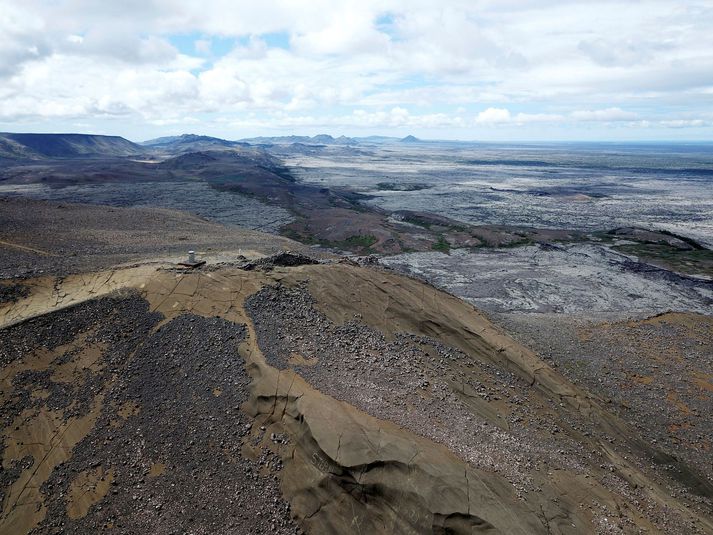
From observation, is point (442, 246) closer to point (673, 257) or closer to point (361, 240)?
point (361, 240)

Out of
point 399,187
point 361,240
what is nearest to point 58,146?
point 399,187

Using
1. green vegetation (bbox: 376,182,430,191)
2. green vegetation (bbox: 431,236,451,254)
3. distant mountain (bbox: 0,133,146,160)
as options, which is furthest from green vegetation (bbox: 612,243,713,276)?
distant mountain (bbox: 0,133,146,160)

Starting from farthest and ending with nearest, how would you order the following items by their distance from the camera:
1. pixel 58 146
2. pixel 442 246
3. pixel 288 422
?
pixel 58 146 < pixel 442 246 < pixel 288 422

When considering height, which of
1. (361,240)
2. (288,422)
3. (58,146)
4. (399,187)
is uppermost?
(58,146)

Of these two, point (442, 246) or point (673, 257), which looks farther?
point (442, 246)

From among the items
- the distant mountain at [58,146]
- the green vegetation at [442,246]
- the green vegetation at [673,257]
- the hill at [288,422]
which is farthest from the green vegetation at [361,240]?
the distant mountain at [58,146]

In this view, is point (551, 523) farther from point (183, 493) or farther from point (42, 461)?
point (42, 461)

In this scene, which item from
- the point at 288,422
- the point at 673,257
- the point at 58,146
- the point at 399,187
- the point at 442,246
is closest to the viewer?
the point at 288,422
